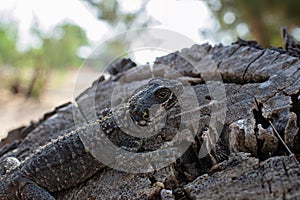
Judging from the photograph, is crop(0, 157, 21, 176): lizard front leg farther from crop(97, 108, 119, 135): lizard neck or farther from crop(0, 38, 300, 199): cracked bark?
crop(97, 108, 119, 135): lizard neck

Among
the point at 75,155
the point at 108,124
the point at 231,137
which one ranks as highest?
the point at 108,124

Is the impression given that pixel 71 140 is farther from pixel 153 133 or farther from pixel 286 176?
pixel 286 176

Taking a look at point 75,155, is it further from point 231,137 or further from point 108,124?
point 231,137

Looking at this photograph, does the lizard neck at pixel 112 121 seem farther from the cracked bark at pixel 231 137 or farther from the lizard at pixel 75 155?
the cracked bark at pixel 231 137

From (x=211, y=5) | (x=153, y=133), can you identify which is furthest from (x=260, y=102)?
(x=211, y=5)

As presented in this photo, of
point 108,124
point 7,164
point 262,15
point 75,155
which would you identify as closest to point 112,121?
point 108,124

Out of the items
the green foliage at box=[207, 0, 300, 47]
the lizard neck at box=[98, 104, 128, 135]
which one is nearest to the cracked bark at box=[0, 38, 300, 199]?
the lizard neck at box=[98, 104, 128, 135]

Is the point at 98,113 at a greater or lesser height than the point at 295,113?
greater
